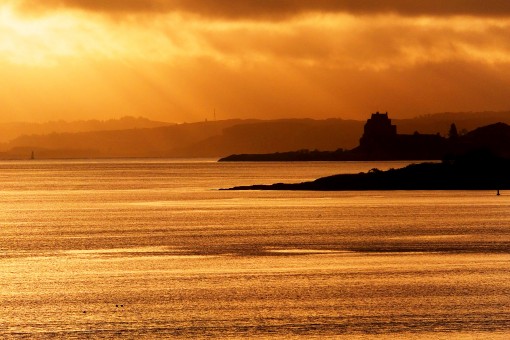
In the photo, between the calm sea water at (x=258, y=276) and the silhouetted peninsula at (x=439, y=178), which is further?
the silhouetted peninsula at (x=439, y=178)

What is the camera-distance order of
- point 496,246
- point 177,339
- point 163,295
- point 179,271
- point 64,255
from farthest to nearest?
point 496,246 < point 64,255 < point 179,271 < point 163,295 < point 177,339

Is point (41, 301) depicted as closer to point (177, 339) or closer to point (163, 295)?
point (163, 295)

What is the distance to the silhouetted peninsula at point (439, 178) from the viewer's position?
147m

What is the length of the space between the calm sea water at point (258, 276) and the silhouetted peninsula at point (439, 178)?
60.3 m

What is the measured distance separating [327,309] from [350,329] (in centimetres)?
378

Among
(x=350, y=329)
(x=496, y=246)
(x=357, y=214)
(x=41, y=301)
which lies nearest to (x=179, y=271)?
(x=41, y=301)

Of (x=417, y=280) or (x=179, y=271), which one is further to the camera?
(x=179, y=271)

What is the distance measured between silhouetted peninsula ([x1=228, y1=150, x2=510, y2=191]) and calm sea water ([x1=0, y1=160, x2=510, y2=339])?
60.3 m

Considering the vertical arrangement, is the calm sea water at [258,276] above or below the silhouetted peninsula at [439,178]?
below

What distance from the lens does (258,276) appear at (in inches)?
1709

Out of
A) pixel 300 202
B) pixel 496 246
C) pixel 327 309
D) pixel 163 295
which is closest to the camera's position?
pixel 327 309

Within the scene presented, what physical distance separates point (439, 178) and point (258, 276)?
110m

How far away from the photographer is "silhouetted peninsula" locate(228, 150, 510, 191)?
482ft

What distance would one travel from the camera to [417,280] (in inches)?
1657
